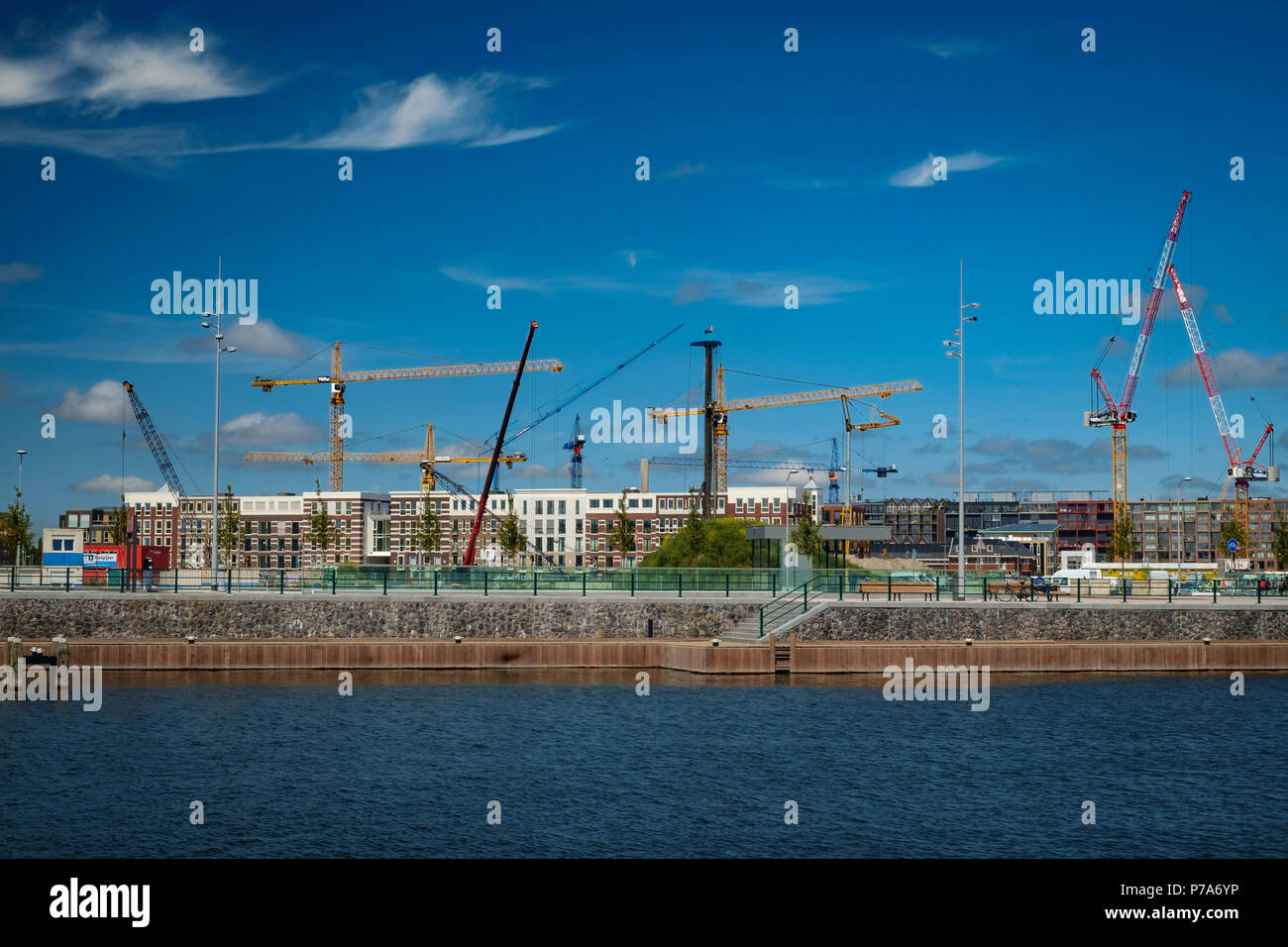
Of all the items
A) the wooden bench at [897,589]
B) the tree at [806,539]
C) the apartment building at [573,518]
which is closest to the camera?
the wooden bench at [897,589]

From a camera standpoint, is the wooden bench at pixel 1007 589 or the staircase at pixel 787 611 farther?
the wooden bench at pixel 1007 589

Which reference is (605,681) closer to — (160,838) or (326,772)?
(326,772)

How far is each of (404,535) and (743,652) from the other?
126 m

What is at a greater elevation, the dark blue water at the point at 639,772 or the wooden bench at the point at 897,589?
the wooden bench at the point at 897,589

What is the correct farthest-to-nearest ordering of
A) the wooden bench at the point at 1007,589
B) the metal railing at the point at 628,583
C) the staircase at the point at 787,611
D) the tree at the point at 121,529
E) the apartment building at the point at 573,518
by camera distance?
the apartment building at the point at 573,518
the tree at the point at 121,529
the wooden bench at the point at 1007,589
the metal railing at the point at 628,583
the staircase at the point at 787,611

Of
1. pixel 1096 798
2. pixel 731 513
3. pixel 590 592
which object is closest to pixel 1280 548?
pixel 731 513

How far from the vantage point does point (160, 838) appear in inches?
1005
